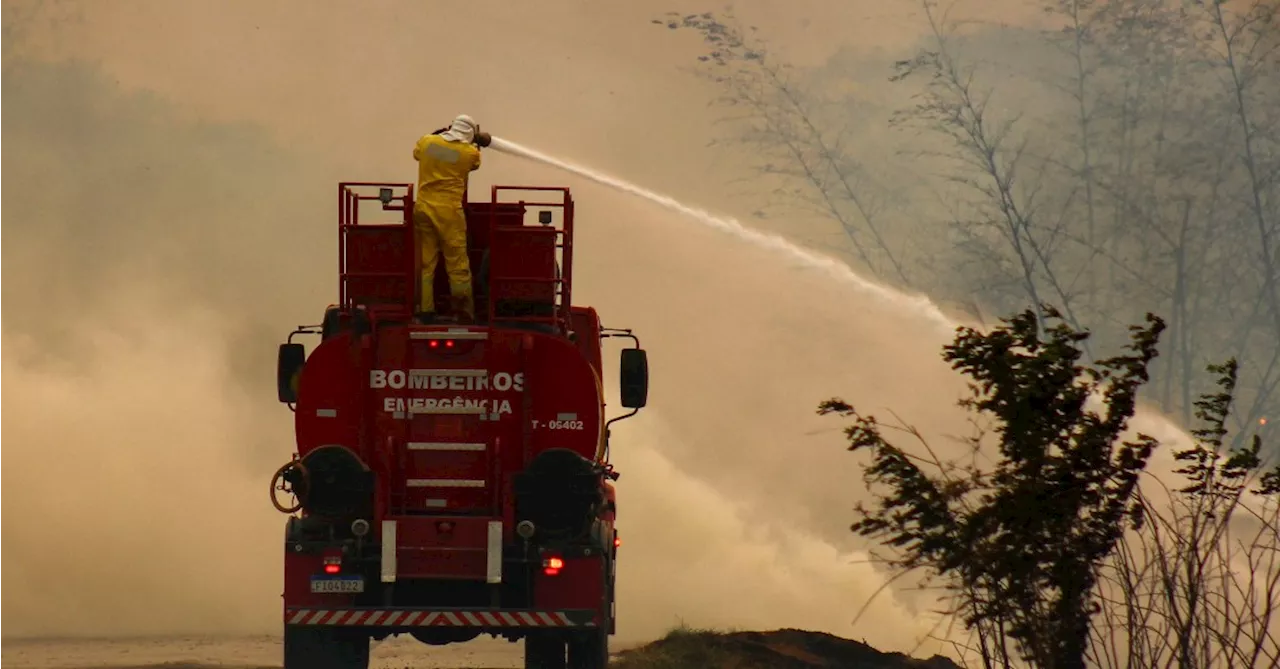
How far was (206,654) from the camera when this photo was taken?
24.2m

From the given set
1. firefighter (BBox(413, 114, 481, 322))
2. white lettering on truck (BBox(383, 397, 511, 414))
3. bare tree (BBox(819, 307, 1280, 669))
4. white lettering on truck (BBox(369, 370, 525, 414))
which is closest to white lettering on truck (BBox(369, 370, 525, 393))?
white lettering on truck (BBox(369, 370, 525, 414))

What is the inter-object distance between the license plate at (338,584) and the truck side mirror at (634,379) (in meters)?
3.17

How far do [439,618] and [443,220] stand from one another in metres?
3.56

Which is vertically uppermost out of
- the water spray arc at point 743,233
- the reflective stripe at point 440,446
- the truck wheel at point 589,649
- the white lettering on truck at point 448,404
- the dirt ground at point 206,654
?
the water spray arc at point 743,233

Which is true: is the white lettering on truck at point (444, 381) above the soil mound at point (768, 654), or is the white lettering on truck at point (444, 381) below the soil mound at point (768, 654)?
above

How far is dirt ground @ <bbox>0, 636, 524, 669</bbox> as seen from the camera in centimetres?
2259

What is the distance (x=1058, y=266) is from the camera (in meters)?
42.3

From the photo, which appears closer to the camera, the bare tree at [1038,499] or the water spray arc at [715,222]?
the bare tree at [1038,499]

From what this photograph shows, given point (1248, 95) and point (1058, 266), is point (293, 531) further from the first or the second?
point (1248, 95)

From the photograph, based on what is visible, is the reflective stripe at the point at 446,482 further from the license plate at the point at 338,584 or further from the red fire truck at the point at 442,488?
the license plate at the point at 338,584


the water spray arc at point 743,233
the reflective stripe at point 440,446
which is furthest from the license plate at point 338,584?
the water spray arc at point 743,233

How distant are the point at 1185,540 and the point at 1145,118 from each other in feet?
104

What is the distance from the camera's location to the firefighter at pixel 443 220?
62.2ft

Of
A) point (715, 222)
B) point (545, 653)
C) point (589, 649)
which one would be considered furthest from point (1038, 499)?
point (715, 222)
